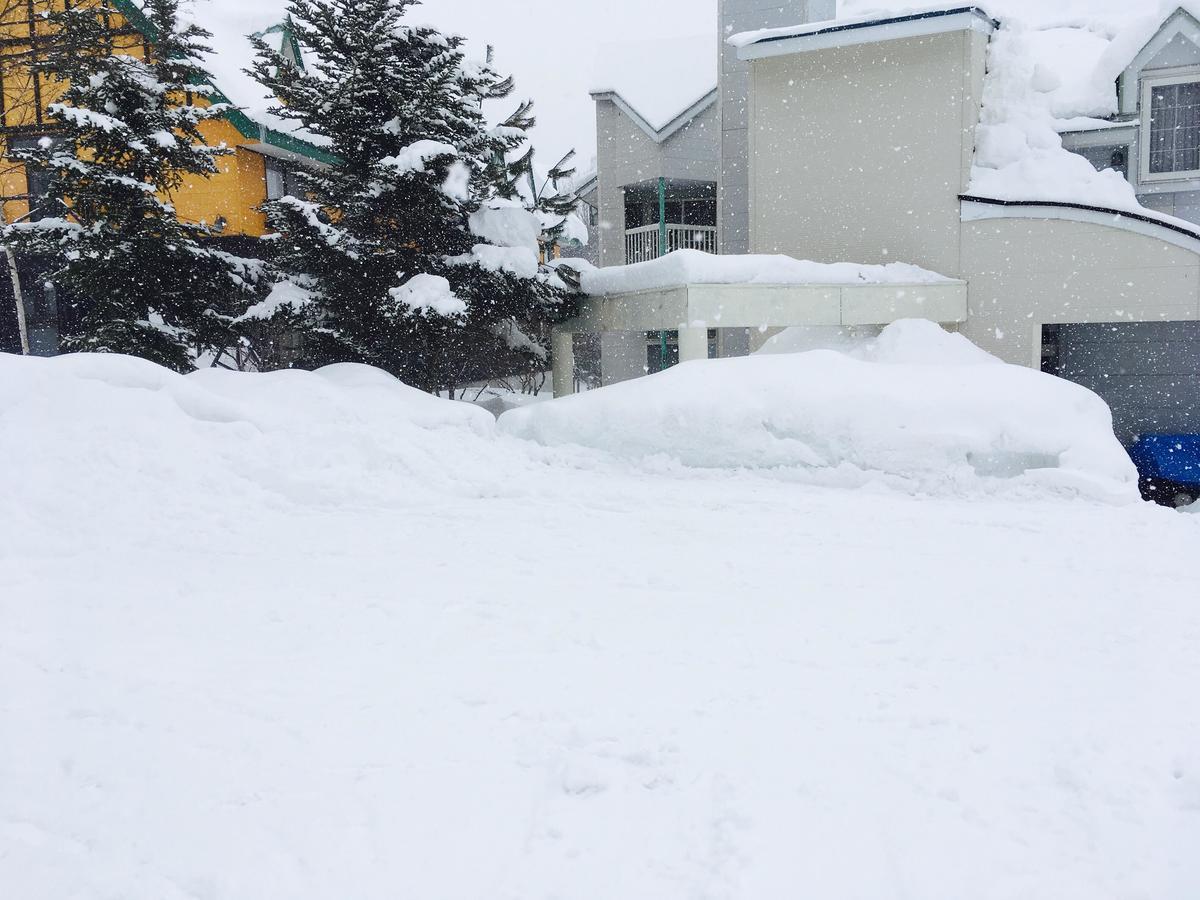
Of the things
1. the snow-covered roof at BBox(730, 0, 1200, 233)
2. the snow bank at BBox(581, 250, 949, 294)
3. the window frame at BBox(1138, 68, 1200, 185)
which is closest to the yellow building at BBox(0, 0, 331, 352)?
the snow bank at BBox(581, 250, 949, 294)

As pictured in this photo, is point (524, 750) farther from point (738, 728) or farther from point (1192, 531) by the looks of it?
point (1192, 531)

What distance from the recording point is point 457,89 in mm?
11281

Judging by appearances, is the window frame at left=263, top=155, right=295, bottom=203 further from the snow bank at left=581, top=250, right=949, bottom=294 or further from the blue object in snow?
the blue object in snow

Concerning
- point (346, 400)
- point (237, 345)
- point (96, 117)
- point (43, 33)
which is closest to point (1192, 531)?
point (346, 400)

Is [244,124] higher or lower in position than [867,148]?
higher

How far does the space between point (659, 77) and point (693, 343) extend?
38.0 feet

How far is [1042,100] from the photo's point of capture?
46.4ft

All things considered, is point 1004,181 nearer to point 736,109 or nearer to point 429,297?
point 736,109

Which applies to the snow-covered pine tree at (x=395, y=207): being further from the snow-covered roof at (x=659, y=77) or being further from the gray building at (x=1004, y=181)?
the snow-covered roof at (x=659, y=77)

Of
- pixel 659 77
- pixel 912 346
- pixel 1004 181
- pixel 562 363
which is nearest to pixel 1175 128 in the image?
pixel 1004 181

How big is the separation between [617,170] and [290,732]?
17922 millimetres

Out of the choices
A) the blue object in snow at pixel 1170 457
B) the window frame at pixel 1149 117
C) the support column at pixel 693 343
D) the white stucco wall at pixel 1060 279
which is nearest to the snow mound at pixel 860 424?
the support column at pixel 693 343

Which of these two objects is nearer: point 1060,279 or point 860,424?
point 860,424

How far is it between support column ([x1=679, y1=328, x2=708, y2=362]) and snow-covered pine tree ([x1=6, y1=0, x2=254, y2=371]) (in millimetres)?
6540
